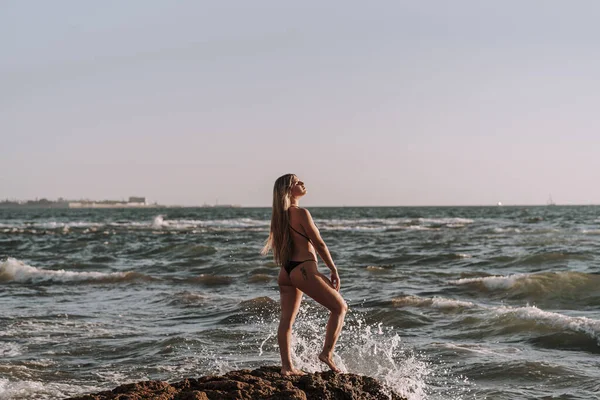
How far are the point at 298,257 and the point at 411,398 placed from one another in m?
1.92

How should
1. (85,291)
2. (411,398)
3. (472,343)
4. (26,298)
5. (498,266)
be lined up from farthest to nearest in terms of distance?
(498,266) → (85,291) → (26,298) → (472,343) → (411,398)

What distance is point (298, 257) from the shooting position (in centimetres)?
624

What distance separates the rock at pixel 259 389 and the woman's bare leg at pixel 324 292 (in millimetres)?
464

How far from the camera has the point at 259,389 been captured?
5.37 m

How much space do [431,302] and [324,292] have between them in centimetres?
814

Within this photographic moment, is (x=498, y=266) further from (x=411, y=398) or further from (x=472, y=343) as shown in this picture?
(x=411, y=398)

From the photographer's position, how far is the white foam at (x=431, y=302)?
13.4 meters

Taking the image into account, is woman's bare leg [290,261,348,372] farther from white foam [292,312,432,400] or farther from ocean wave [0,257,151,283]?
ocean wave [0,257,151,283]

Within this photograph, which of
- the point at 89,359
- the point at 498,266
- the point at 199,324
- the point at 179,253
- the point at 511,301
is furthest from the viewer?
the point at 179,253

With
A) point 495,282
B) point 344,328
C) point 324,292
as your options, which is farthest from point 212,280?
point 324,292

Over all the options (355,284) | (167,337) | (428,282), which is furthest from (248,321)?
(428,282)

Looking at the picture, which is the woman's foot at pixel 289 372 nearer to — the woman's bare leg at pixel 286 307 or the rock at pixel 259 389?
the rock at pixel 259 389

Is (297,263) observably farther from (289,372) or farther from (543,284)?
(543,284)

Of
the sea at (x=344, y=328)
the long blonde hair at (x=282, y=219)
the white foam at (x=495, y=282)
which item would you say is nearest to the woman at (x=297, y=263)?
the long blonde hair at (x=282, y=219)
